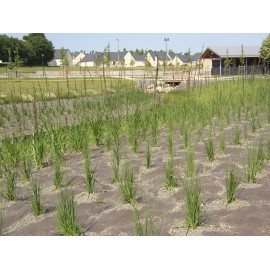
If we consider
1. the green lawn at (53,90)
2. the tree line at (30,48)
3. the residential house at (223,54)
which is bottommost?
the green lawn at (53,90)

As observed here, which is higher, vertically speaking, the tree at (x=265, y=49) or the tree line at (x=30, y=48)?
the tree line at (x=30, y=48)

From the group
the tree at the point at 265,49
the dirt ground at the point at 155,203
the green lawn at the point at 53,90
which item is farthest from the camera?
the tree at the point at 265,49

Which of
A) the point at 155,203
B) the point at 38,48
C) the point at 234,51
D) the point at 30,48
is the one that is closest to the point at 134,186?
the point at 155,203

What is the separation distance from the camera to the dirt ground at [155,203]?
2.86 m

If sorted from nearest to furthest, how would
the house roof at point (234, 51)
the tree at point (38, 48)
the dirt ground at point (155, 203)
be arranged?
1. the dirt ground at point (155, 203)
2. the house roof at point (234, 51)
3. the tree at point (38, 48)

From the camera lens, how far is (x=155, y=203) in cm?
333

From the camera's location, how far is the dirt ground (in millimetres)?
2861

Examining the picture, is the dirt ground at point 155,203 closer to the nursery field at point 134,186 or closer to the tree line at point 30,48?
the nursery field at point 134,186

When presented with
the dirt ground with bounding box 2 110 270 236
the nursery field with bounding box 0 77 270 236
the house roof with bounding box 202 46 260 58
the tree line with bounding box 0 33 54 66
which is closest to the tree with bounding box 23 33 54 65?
the tree line with bounding box 0 33 54 66

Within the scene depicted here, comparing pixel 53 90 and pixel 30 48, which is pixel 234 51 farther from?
pixel 30 48

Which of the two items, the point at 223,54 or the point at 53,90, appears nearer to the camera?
the point at 53,90

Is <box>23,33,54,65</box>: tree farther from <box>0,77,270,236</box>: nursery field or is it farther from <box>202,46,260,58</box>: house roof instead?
<box>0,77,270,236</box>: nursery field

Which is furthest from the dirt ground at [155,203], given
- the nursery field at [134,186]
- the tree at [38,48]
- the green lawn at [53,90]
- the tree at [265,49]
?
the tree at [38,48]

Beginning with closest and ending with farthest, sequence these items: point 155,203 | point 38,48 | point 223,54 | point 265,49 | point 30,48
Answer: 1. point 155,203
2. point 265,49
3. point 223,54
4. point 30,48
5. point 38,48
